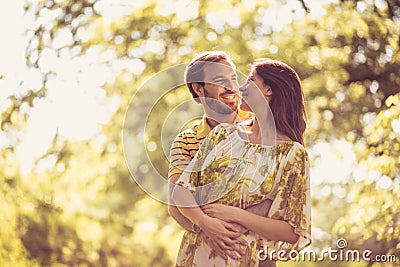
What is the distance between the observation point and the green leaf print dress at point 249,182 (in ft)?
4.16

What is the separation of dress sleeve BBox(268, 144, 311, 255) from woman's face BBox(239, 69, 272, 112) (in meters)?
0.12

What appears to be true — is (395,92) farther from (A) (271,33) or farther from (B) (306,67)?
(A) (271,33)

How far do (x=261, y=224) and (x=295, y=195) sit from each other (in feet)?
0.28

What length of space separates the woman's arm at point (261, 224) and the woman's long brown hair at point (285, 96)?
16cm

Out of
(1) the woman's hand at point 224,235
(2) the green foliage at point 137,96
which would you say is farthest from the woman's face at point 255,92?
(2) the green foliage at point 137,96

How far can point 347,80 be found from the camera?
8.79 ft

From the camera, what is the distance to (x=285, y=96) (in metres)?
1.31

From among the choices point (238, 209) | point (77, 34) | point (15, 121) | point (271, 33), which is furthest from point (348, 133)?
point (238, 209)

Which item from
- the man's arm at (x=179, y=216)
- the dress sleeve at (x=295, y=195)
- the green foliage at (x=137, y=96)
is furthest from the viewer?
the green foliage at (x=137, y=96)

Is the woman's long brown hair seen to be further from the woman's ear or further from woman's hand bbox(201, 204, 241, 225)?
woman's hand bbox(201, 204, 241, 225)

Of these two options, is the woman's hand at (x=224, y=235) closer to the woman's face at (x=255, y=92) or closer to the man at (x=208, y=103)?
the man at (x=208, y=103)

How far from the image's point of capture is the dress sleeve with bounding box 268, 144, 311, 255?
1259 millimetres

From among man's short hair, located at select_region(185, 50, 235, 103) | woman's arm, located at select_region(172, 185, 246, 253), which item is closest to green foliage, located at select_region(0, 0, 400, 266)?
man's short hair, located at select_region(185, 50, 235, 103)

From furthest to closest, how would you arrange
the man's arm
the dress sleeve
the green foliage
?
the green foliage → the man's arm → the dress sleeve
